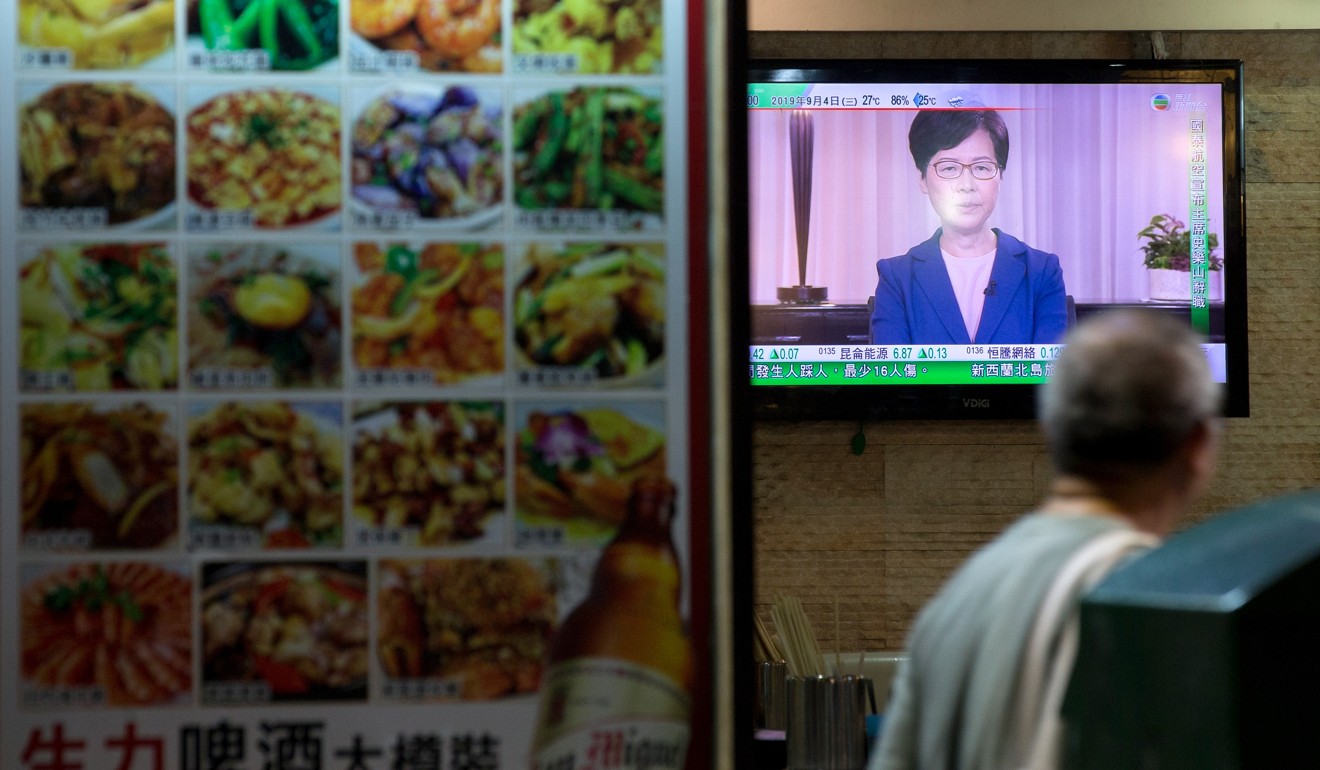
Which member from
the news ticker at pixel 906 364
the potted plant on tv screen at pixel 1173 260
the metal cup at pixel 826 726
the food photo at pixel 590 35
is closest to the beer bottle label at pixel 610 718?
the food photo at pixel 590 35

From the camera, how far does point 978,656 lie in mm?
1230

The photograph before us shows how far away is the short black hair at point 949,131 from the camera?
385 cm

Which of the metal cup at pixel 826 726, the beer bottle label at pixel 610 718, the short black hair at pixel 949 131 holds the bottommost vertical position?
the metal cup at pixel 826 726

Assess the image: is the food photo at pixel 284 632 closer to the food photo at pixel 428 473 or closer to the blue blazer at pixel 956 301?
the food photo at pixel 428 473

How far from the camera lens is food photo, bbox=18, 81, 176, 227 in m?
1.49

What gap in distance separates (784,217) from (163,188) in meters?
2.56

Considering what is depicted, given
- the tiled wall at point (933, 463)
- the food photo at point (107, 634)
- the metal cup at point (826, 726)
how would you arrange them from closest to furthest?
the food photo at point (107, 634), the metal cup at point (826, 726), the tiled wall at point (933, 463)

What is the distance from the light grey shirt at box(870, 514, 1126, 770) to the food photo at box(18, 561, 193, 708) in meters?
0.78

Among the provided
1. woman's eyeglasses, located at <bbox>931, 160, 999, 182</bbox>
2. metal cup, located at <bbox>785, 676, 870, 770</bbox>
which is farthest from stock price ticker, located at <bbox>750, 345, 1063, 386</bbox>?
metal cup, located at <bbox>785, 676, 870, 770</bbox>

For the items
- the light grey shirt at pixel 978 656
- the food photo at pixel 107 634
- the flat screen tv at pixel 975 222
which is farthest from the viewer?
the flat screen tv at pixel 975 222

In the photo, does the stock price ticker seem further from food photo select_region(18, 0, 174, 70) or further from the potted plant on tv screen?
food photo select_region(18, 0, 174, 70)

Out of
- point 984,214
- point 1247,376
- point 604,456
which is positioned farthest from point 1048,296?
point 604,456

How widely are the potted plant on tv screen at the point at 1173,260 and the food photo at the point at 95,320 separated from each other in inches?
122

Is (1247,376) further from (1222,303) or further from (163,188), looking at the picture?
(163,188)
